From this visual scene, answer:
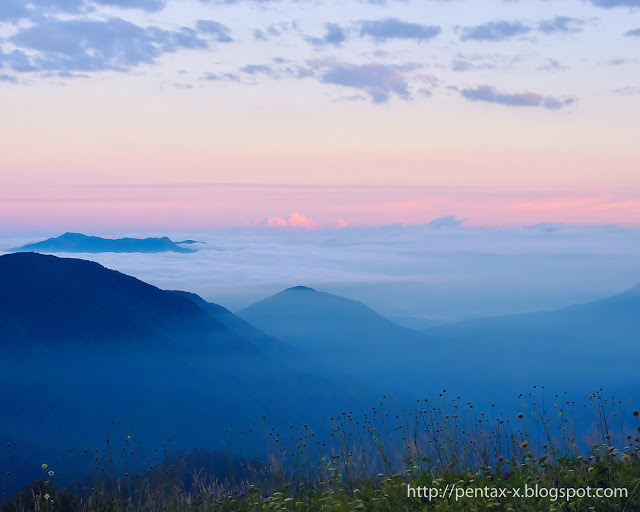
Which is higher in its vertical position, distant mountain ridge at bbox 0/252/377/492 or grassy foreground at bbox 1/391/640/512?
grassy foreground at bbox 1/391/640/512

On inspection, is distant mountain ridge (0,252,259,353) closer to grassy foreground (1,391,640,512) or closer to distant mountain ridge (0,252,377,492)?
distant mountain ridge (0,252,377,492)

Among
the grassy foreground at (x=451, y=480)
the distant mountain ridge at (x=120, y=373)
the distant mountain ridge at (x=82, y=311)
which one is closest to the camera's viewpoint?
the grassy foreground at (x=451, y=480)

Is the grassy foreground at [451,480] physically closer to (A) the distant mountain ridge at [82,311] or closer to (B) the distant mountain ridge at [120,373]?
(B) the distant mountain ridge at [120,373]

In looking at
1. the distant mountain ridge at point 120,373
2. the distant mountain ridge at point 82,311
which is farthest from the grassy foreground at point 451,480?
the distant mountain ridge at point 82,311

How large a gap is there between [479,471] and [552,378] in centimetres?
18267

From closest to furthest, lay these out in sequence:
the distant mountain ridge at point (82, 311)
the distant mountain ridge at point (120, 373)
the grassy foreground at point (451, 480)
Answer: the grassy foreground at point (451, 480) < the distant mountain ridge at point (120, 373) < the distant mountain ridge at point (82, 311)

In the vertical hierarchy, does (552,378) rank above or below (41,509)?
below

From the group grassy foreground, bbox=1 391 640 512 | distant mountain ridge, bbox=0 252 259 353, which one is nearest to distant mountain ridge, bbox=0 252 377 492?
distant mountain ridge, bbox=0 252 259 353

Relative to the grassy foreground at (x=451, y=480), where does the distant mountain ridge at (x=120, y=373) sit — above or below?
below

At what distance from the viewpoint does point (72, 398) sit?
123 m

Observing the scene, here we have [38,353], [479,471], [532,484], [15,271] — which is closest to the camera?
[532,484]

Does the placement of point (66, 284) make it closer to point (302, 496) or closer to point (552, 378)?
A: point (552, 378)

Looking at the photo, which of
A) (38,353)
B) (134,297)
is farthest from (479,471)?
(134,297)

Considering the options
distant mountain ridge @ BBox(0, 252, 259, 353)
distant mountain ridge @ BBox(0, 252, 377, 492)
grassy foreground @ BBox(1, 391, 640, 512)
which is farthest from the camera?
distant mountain ridge @ BBox(0, 252, 259, 353)
